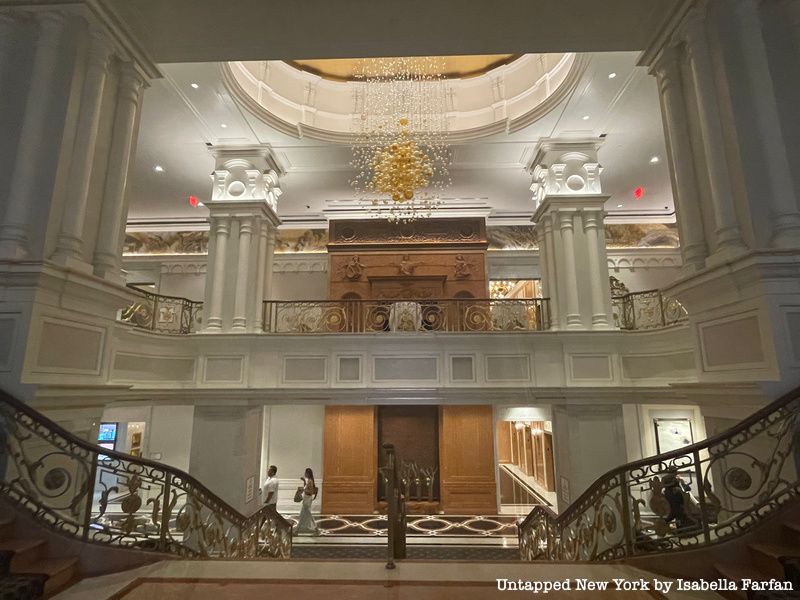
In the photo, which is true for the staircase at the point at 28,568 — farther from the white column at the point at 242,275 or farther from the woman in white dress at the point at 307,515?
the woman in white dress at the point at 307,515

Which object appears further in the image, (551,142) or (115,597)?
(551,142)

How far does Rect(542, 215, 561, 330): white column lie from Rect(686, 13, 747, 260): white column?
477 centimetres

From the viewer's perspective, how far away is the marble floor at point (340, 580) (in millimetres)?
2752

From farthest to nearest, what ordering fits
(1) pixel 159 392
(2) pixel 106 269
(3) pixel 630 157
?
1. (3) pixel 630 157
2. (1) pixel 159 392
3. (2) pixel 106 269

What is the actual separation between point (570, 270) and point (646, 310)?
5.30ft

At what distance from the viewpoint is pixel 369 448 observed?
470 inches

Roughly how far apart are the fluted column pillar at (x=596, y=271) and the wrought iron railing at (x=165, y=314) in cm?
801

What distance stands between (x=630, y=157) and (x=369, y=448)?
31.0 feet

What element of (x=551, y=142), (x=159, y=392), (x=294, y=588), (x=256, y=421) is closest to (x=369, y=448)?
(x=256, y=421)

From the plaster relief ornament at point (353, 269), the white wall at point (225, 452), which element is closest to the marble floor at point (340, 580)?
the white wall at point (225, 452)

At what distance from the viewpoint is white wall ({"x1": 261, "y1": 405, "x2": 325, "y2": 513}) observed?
1223 centimetres

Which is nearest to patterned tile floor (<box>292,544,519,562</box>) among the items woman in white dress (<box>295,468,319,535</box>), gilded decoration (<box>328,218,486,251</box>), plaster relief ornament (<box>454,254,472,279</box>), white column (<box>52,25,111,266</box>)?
woman in white dress (<box>295,468,319,535</box>)

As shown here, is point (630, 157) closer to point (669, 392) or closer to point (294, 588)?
point (669, 392)

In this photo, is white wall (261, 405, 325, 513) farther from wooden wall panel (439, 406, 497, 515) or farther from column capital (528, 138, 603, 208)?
column capital (528, 138, 603, 208)
